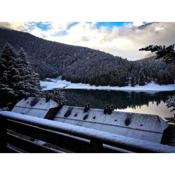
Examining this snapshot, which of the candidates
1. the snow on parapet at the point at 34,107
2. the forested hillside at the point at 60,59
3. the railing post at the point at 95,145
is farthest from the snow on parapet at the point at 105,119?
the railing post at the point at 95,145

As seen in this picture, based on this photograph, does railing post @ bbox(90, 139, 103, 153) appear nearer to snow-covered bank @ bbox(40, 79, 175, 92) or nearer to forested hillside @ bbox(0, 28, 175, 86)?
forested hillside @ bbox(0, 28, 175, 86)

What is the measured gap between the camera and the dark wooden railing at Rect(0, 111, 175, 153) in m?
0.89

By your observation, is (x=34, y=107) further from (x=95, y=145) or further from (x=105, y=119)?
(x=95, y=145)

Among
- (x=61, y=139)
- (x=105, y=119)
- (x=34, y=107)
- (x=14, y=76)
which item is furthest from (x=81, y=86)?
(x=61, y=139)

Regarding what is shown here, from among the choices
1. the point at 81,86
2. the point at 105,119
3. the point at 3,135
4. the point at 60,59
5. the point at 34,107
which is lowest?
the point at 105,119

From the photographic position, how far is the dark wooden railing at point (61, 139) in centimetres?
89

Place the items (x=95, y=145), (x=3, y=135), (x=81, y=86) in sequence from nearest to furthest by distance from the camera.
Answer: (x=95, y=145)
(x=3, y=135)
(x=81, y=86)

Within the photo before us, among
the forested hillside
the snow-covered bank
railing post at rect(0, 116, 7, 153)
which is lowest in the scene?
railing post at rect(0, 116, 7, 153)

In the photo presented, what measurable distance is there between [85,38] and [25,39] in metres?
1.03

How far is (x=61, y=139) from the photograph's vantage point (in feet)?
3.65

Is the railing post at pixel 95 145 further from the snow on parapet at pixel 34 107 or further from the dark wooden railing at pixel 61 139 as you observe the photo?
the snow on parapet at pixel 34 107


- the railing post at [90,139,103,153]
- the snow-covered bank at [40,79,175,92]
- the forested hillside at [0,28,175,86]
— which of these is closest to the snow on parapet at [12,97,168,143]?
the snow-covered bank at [40,79,175,92]
